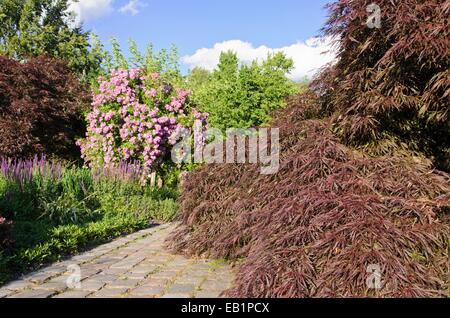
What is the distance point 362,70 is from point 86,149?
23.0 ft

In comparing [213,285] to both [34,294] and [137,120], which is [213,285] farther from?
[137,120]

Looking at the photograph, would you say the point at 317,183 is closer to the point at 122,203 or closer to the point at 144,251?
the point at 144,251

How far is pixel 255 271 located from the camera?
8.95 feet

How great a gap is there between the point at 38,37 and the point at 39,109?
32.9 feet

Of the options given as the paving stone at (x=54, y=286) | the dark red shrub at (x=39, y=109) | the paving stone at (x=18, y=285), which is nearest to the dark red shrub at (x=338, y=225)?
the paving stone at (x=54, y=286)

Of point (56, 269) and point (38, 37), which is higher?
point (38, 37)

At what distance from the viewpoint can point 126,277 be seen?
3.55 meters

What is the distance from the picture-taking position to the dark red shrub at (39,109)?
8.55 meters

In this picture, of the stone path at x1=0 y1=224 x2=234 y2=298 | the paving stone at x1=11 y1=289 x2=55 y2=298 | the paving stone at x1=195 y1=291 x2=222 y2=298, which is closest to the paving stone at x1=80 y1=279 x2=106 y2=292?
the stone path at x1=0 y1=224 x2=234 y2=298

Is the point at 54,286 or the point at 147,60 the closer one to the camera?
the point at 54,286

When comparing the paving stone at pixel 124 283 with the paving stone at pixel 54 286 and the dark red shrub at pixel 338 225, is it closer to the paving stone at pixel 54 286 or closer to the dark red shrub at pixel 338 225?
Answer: the paving stone at pixel 54 286

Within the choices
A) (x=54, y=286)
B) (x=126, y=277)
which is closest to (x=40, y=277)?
(x=54, y=286)

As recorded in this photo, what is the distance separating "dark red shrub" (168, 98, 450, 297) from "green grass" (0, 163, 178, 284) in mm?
1761
